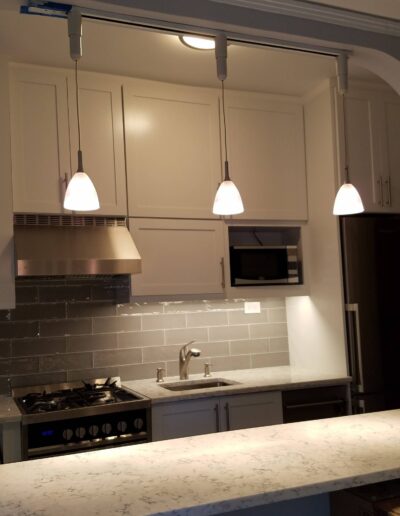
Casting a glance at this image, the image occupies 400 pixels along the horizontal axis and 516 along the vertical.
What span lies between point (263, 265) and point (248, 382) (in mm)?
784

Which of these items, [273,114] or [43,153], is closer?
[43,153]

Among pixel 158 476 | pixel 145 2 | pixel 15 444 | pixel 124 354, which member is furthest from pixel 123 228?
pixel 158 476

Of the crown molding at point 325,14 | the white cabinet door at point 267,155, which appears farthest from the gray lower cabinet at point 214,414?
the crown molding at point 325,14

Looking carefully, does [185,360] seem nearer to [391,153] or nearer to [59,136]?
[59,136]

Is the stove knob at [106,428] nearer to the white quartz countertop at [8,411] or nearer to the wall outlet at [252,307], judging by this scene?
the white quartz countertop at [8,411]

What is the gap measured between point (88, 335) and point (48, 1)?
7.04 feet

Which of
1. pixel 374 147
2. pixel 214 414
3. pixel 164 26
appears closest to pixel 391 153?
pixel 374 147

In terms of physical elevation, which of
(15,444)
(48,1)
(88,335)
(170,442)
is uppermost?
(48,1)

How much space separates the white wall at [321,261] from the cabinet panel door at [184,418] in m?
0.92

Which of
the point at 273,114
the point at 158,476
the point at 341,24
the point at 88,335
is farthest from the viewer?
the point at 273,114

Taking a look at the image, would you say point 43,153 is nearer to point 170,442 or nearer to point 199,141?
point 199,141

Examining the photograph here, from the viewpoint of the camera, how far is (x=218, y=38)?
2133 mm

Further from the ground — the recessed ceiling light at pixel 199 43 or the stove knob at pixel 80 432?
the recessed ceiling light at pixel 199 43

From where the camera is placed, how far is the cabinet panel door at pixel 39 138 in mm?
3152
